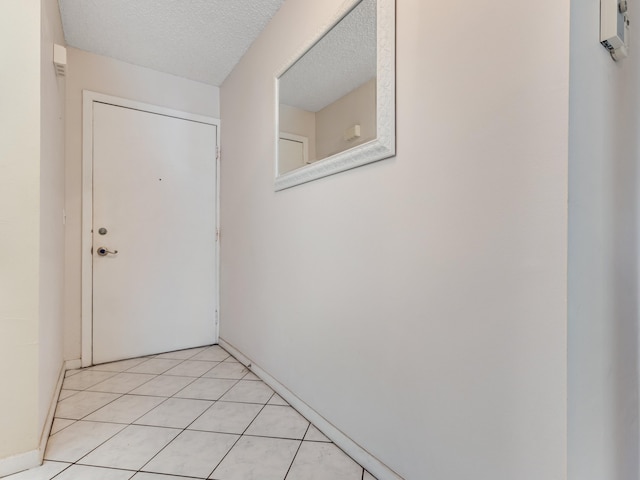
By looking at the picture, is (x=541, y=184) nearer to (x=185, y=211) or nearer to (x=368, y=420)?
(x=368, y=420)

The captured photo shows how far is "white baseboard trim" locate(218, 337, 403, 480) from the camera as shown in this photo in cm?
120

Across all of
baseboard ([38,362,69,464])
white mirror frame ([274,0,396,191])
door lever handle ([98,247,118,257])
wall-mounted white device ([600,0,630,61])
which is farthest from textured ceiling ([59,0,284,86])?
baseboard ([38,362,69,464])

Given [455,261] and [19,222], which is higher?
[19,222]

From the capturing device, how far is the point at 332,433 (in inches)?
57.2

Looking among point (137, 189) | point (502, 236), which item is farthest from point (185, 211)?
point (502, 236)

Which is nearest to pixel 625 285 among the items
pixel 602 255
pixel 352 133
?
pixel 602 255

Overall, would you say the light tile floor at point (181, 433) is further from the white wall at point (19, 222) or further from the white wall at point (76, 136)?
the white wall at point (76, 136)

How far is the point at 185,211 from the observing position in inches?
109

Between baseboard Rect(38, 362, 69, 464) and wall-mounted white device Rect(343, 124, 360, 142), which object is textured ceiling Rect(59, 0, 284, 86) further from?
baseboard Rect(38, 362, 69, 464)

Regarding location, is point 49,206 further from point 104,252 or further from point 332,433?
point 332,433

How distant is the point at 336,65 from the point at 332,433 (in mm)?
1731

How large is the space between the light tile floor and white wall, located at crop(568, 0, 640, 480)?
0.81 meters

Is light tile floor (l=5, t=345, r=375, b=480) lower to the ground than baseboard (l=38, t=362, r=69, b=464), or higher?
lower

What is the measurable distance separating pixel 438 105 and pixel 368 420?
3.94 feet
